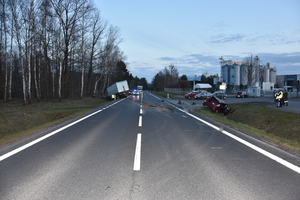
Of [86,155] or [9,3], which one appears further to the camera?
[9,3]

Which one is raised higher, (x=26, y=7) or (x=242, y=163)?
(x=26, y=7)

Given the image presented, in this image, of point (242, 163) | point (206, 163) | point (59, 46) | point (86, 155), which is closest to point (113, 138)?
point (86, 155)

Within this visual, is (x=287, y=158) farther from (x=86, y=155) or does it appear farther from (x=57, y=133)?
(x=57, y=133)

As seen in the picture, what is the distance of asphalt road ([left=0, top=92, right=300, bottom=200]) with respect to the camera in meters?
4.48

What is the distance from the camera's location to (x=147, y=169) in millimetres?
5773

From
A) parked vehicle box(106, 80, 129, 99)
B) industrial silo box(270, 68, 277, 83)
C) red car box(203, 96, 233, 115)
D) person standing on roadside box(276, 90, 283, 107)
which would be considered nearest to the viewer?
person standing on roadside box(276, 90, 283, 107)

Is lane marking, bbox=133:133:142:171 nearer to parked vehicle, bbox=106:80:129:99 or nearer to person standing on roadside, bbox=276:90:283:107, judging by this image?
person standing on roadside, bbox=276:90:283:107

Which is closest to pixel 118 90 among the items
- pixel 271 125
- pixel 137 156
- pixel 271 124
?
pixel 271 124

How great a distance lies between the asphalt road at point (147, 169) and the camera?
14.7ft

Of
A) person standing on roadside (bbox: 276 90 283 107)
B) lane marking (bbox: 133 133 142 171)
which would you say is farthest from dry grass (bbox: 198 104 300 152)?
lane marking (bbox: 133 133 142 171)

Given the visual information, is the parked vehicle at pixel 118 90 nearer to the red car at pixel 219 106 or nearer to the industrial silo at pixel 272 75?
the red car at pixel 219 106

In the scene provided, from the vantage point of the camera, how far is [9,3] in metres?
25.8

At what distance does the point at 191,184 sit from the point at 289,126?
11.3 metres

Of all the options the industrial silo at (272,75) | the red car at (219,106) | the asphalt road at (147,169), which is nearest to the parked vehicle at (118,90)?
the red car at (219,106)
